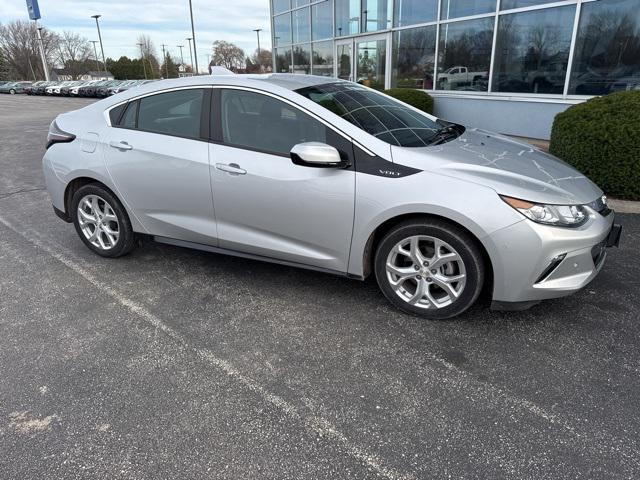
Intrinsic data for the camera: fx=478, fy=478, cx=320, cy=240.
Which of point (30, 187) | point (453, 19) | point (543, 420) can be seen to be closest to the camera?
point (543, 420)

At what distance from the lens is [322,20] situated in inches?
615

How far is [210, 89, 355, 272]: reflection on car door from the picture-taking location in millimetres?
3219

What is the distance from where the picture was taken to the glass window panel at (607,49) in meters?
7.80

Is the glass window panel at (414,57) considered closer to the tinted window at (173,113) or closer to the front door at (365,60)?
the front door at (365,60)

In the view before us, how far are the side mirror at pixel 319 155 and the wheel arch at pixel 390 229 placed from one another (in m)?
0.48

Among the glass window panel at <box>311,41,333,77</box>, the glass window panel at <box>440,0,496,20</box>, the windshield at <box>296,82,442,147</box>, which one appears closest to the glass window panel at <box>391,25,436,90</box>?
the glass window panel at <box>440,0,496,20</box>

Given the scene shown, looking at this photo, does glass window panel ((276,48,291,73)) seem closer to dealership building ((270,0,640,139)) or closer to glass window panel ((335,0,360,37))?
dealership building ((270,0,640,139))

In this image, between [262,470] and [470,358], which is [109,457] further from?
[470,358]

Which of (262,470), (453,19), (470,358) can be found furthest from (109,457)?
(453,19)

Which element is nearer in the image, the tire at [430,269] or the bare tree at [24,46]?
the tire at [430,269]

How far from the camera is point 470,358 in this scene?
2.84 meters

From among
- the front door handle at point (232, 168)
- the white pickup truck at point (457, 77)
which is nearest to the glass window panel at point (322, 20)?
the white pickup truck at point (457, 77)

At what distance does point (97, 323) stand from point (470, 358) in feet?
8.24

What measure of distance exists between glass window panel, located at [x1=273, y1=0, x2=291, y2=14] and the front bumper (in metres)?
17.0
